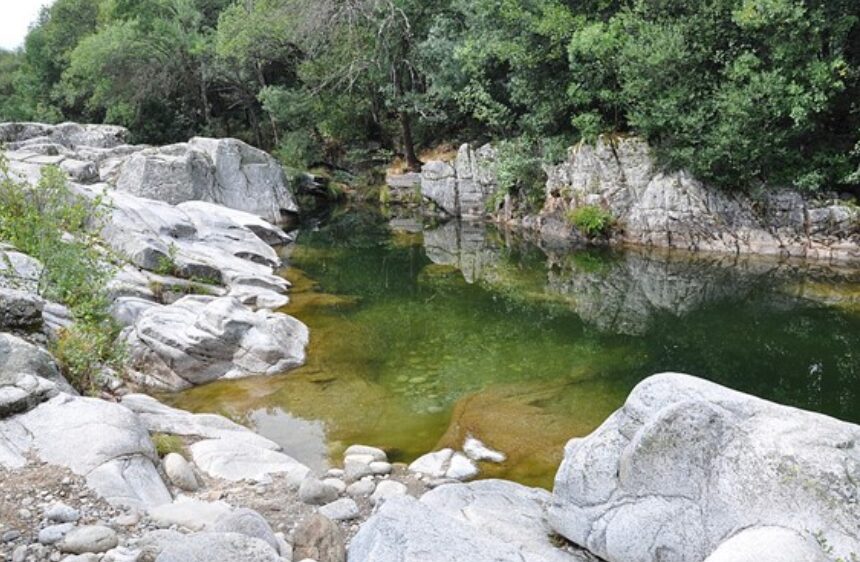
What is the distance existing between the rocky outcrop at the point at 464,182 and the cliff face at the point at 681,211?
3721 millimetres

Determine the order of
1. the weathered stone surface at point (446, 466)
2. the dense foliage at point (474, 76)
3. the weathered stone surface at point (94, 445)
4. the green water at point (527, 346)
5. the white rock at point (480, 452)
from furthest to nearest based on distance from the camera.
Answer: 1. the dense foliage at point (474, 76)
2. the green water at point (527, 346)
3. the white rock at point (480, 452)
4. the weathered stone surface at point (446, 466)
5. the weathered stone surface at point (94, 445)

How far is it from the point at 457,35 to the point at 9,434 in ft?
85.1

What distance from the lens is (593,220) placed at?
24062 mm

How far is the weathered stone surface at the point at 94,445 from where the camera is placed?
6.15 m

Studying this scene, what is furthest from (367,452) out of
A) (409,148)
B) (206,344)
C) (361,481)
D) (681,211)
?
(409,148)

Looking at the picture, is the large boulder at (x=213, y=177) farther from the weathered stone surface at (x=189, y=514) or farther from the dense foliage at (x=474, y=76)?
the weathered stone surface at (x=189, y=514)

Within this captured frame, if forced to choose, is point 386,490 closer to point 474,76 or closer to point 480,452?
point 480,452

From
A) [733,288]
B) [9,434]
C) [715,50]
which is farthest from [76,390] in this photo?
[715,50]

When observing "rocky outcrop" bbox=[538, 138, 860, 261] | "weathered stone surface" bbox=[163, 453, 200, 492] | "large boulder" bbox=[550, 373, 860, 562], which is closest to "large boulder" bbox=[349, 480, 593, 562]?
"large boulder" bbox=[550, 373, 860, 562]

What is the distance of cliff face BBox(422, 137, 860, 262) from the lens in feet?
66.7

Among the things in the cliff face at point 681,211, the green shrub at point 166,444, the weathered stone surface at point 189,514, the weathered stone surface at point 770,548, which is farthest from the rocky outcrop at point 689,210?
the weathered stone surface at point 189,514

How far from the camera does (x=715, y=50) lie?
21016 mm

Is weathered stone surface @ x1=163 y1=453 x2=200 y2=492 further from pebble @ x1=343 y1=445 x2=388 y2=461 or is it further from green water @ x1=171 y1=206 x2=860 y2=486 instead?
pebble @ x1=343 y1=445 x2=388 y2=461

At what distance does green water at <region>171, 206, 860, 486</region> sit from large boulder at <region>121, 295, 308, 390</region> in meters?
0.46
